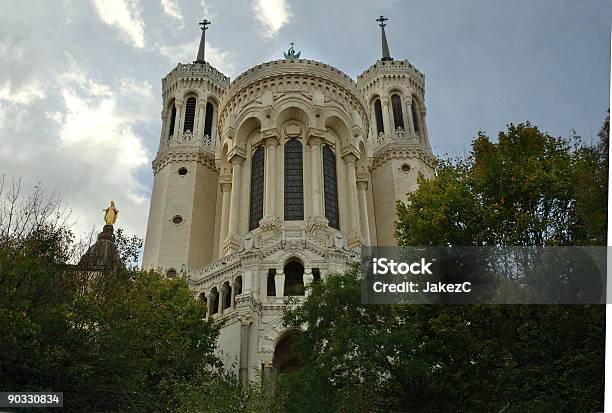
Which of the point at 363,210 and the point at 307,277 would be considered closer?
the point at 307,277

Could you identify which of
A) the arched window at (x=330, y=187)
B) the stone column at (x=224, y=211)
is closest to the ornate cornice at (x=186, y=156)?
Answer: the stone column at (x=224, y=211)

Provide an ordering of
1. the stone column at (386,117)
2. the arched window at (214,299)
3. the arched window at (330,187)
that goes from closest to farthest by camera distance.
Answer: the arched window at (214,299)
the arched window at (330,187)
the stone column at (386,117)

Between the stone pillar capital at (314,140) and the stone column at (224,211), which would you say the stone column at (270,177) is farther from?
the stone column at (224,211)

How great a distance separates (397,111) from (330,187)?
18.9m

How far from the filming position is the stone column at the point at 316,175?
1478 inches

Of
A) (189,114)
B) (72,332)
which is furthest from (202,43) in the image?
(72,332)

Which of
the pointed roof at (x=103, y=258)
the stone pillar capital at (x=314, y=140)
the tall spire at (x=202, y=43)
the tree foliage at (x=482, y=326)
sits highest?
the tall spire at (x=202, y=43)

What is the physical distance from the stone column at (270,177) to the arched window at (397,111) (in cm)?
1775

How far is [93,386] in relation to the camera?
18.1 metres

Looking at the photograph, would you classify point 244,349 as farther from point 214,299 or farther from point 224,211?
point 224,211

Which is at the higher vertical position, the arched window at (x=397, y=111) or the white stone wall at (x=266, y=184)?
the arched window at (x=397, y=111)

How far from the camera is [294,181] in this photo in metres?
39.6

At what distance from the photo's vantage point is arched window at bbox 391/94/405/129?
55594 mm

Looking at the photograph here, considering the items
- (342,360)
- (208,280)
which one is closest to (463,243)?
(342,360)
